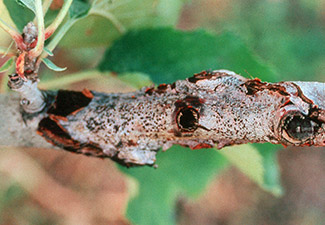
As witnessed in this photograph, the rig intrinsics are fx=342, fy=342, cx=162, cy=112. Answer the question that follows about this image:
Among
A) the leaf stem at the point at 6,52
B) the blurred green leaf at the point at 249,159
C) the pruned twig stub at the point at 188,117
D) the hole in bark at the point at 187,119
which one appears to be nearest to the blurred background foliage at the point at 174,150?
the blurred green leaf at the point at 249,159

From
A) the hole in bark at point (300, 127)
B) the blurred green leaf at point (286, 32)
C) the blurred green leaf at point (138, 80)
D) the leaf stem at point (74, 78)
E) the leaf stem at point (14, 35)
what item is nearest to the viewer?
the hole in bark at point (300, 127)

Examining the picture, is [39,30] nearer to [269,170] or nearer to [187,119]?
[187,119]

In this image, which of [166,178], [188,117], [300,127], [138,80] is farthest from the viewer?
[166,178]

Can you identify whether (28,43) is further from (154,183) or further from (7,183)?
(7,183)

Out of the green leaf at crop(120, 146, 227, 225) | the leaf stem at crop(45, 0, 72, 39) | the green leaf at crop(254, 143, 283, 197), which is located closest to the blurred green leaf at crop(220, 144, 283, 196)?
the green leaf at crop(254, 143, 283, 197)

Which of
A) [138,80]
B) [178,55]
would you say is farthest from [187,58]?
[138,80]

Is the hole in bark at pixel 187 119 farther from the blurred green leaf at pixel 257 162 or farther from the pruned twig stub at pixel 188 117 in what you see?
the blurred green leaf at pixel 257 162

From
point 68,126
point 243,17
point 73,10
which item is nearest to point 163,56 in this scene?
point 73,10
